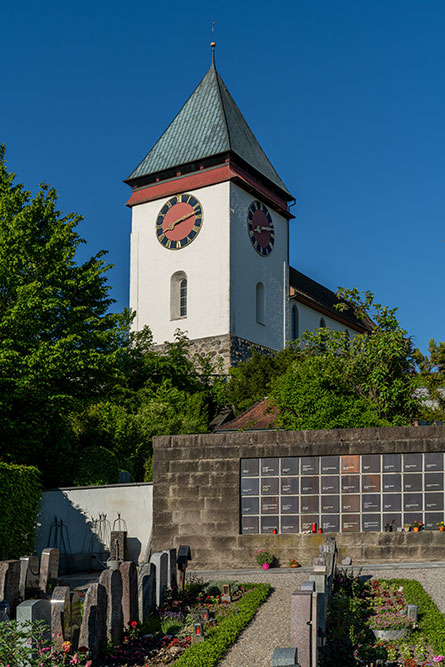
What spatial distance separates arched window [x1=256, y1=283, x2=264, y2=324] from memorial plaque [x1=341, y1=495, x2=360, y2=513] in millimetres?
24477

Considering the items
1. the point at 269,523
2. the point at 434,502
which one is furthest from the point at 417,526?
the point at 269,523

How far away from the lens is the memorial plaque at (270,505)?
48.9 ft

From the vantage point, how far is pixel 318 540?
47.5ft

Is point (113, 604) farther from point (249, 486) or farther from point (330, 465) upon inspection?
point (330, 465)

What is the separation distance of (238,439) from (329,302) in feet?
113

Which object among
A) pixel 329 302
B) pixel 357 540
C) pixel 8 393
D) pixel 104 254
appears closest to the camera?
pixel 357 540

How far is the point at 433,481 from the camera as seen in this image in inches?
569

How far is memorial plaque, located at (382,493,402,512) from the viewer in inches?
573

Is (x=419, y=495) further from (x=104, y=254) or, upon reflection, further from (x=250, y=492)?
(x=104, y=254)

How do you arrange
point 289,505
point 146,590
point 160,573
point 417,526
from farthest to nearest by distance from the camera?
1. point 289,505
2. point 417,526
3. point 160,573
4. point 146,590

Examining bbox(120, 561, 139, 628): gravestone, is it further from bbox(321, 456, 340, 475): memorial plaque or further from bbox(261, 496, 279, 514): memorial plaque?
bbox(321, 456, 340, 475): memorial plaque

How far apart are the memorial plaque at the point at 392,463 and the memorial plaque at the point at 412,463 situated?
0.10 metres

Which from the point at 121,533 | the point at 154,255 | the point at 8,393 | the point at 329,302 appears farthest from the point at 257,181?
the point at 121,533

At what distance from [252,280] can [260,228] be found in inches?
114
